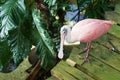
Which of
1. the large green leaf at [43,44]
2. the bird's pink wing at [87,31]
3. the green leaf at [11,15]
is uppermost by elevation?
the green leaf at [11,15]

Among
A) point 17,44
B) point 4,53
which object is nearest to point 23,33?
point 17,44

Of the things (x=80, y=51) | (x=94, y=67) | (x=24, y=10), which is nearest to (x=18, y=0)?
(x=24, y=10)

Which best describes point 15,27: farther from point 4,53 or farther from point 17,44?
point 4,53

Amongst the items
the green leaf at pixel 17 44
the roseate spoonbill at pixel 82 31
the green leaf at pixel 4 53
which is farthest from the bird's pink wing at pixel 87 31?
the green leaf at pixel 4 53

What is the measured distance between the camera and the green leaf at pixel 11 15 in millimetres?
2391

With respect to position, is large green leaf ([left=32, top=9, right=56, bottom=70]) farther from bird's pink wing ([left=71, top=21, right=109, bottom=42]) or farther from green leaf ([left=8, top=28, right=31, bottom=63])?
bird's pink wing ([left=71, top=21, right=109, bottom=42])

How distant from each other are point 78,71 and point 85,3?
1.08 meters

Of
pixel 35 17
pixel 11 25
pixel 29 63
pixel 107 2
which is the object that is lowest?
pixel 29 63

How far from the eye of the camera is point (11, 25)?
238 centimetres

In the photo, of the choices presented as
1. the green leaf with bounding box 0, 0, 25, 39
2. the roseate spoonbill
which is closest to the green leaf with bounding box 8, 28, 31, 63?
the green leaf with bounding box 0, 0, 25, 39

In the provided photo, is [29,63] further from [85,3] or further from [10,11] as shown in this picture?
[10,11]

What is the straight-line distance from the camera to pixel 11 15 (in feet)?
7.98

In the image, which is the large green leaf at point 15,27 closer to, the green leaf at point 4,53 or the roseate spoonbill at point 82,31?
the green leaf at point 4,53

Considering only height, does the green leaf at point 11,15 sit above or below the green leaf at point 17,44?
Result: above
